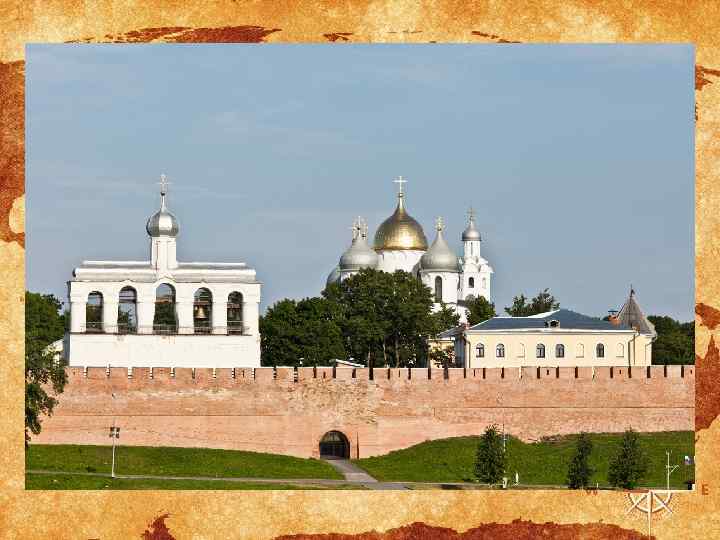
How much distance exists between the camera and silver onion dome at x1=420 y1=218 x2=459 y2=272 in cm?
4884

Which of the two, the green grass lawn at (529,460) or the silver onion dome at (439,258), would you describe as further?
the silver onion dome at (439,258)

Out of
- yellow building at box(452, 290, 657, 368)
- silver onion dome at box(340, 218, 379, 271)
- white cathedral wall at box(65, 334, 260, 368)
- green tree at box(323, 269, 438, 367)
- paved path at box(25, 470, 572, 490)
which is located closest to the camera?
paved path at box(25, 470, 572, 490)

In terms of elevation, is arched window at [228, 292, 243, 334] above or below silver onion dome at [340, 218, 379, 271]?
below

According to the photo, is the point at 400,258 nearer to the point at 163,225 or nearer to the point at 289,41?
the point at 163,225

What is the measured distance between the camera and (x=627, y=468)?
72.5 feet

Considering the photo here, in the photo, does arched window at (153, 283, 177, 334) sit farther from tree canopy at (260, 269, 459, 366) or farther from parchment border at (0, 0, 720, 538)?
parchment border at (0, 0, 720, 538)

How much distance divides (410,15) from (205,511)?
2.84 metres

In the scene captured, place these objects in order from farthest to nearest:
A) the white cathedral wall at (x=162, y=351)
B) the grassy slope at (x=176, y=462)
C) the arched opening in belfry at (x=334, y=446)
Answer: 1. the white cathedral wall at (x=162, y=351)
2. the arched opening in belfry at (x=334, y=446)
3. the grassy slope at (x=176, y=462)

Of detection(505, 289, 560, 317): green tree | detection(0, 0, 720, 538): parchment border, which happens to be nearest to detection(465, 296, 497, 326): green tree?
detection(505, 289, 560, 317): green tree

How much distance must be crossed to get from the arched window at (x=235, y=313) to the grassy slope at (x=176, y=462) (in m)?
4.10

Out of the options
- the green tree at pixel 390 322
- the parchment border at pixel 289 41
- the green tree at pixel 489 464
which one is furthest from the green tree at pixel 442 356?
the parchment border at pixel 289 41

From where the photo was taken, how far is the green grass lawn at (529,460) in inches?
950

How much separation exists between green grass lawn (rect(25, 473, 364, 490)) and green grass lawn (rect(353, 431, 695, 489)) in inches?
116

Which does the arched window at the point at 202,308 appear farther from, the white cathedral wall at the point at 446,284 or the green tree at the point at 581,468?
the white cathedral wall at the point at 446,284
